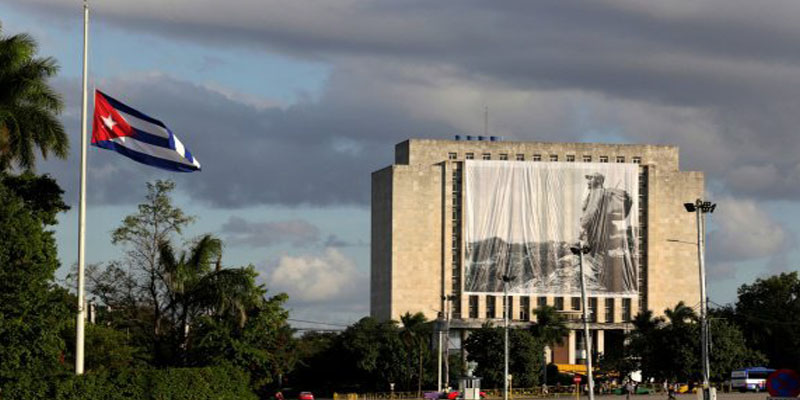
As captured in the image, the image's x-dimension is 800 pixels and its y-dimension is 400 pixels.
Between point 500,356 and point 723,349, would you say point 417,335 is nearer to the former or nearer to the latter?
point 500,356

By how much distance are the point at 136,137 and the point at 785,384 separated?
2275cm

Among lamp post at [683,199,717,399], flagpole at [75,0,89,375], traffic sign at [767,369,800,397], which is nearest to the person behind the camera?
traffic sign at [767,369,800,397]

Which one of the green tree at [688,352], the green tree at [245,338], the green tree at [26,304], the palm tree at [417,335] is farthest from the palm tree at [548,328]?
the green tree at [26,304]

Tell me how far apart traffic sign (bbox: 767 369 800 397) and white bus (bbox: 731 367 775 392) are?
10734 cm

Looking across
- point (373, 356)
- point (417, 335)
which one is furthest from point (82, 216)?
point (417, 335)

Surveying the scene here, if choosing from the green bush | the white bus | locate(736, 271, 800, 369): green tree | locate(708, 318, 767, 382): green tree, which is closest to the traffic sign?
the green bush

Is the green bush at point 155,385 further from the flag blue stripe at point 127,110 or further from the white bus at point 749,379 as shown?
the white bus at point 749,379

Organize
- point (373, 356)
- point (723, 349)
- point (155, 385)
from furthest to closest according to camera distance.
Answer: point (373, 356) < point (723, 349) < point (155, 385)

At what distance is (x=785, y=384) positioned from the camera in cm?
3147

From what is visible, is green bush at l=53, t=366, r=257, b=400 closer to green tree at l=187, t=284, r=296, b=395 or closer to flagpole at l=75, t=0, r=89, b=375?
flagpole at l=75, t=0, r=89, b=375

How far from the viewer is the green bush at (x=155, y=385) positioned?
1857 inches

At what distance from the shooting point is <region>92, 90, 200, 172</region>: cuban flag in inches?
1784

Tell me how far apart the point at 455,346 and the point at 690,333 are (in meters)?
71.1

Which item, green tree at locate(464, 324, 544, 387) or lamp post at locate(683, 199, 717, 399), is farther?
green tree at locate(464, 324, 544, 387)
